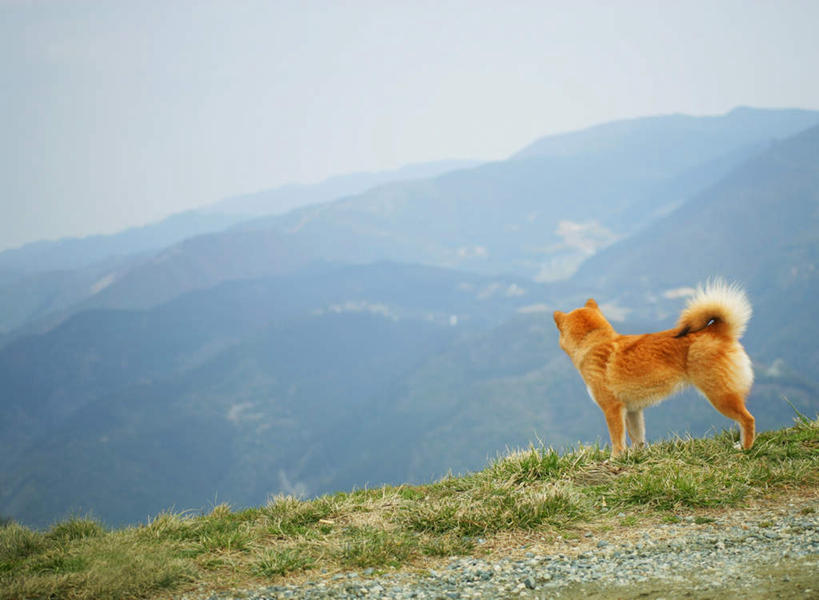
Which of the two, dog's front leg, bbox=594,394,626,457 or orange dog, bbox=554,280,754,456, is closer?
orange dog, bbox=554,280,754,456

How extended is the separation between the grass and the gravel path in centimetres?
34

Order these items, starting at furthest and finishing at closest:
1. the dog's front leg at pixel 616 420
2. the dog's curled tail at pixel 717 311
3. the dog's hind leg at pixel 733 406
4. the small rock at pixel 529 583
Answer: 1. the dog's front leg at pixel 616 420
2. the dog's curled tail at pixel 717 311
3. the dog's hind leg at pixel 733 406
4. the small rock at pixel 529 583

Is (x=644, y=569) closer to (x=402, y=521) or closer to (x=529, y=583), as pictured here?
(x=529, y=583)

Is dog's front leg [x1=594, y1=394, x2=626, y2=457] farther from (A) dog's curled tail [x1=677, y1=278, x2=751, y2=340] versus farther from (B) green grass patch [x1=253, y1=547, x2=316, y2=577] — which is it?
(B) green grass patch [x1=253, y1=547, x2=316, y2=577]

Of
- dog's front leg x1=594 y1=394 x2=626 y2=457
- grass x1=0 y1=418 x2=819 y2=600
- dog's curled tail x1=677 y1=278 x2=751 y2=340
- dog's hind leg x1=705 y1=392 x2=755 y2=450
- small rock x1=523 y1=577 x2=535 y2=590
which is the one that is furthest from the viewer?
dog's front leg x1=594 y1=394 x2=626 y2=457

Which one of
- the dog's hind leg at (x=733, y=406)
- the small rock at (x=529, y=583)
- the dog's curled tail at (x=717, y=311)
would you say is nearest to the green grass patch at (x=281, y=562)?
the small rock at (x=529, y=583)

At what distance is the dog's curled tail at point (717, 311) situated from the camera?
7.75 meters

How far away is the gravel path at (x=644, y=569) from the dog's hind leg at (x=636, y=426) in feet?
8.00

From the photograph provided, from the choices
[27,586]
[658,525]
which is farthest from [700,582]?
[27,586]

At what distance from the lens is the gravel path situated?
16.7ft

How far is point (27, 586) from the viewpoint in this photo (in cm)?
582

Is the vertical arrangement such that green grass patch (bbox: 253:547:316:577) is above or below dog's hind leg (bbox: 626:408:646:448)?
above

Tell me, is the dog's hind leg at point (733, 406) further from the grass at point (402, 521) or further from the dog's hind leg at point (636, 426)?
the dog's hind leg at point (636, 426)

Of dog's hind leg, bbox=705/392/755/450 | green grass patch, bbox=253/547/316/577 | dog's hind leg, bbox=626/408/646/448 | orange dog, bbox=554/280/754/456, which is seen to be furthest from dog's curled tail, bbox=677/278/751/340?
green grass patch, bbox=253/547/316/577
